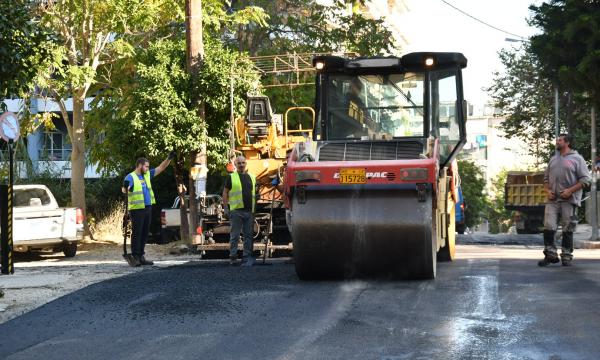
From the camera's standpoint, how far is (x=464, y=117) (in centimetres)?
1213

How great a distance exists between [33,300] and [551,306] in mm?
5677

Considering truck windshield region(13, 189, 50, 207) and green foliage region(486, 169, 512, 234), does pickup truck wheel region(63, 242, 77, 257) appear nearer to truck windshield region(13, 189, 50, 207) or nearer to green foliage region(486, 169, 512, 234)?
truck windshield region(13, 189, 50, 207)

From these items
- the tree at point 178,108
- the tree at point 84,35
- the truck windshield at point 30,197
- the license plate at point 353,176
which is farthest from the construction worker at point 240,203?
the tree at point 84,35

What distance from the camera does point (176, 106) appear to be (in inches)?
835

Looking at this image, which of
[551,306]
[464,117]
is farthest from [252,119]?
[551,306]

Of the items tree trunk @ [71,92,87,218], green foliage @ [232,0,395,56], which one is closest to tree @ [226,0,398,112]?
green foliage @ [232,0,395,56]

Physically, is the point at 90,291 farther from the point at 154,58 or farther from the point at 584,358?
the point at 154,58

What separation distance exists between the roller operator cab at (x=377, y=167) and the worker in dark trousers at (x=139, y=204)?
3697 mm

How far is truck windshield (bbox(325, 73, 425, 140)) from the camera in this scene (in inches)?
484

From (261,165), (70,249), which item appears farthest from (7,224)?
(70,249)

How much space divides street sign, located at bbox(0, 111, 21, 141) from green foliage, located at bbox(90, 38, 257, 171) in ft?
20.0

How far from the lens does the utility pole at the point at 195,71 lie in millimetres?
20500

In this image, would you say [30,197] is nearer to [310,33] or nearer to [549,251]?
[549,251]

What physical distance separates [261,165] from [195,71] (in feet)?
16.1
